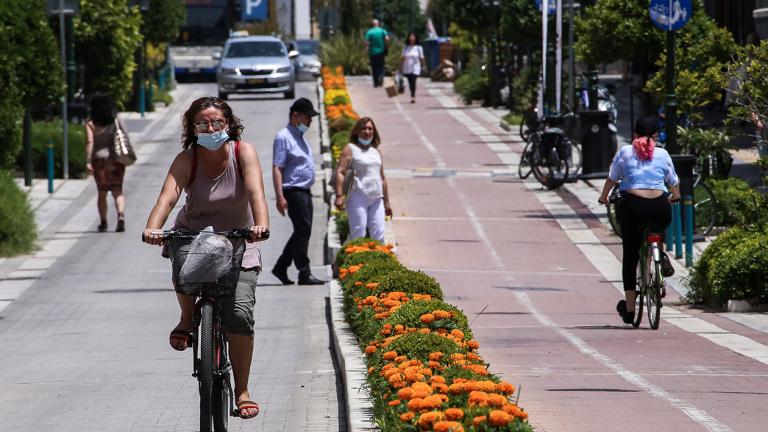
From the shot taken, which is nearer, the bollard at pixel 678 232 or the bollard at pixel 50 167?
the bollard at pixel 678 232

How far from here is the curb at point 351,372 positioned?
7.96m

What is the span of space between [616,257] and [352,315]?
7451mm

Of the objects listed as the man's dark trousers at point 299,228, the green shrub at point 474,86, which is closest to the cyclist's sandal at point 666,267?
the man's dark trousers at point 299,228

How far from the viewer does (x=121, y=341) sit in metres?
12.7

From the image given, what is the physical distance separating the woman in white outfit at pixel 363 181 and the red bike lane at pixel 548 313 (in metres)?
0.93

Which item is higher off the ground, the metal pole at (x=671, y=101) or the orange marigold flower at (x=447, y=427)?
the metal pole at (x=671, y=101)

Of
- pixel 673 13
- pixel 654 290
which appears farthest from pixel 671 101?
pixel 654 290

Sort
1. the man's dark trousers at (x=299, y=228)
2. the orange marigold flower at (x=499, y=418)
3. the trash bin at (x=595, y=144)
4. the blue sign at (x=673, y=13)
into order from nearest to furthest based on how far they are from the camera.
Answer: the orange marigold flower at (x=499, y=418)
the man's dark trousers at (x=299, y=228)
the blue sign at (x=673, y=13)
the trash bin at (x=595, y=144)

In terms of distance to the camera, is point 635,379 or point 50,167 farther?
point 50,167

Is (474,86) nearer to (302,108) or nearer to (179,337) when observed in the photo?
(302,108)

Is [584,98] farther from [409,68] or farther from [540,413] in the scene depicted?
[540,413]

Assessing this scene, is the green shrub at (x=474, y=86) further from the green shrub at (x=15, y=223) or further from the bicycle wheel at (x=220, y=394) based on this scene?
the bicycle wheel at (x=220, y=394)

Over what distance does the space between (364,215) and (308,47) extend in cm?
4202

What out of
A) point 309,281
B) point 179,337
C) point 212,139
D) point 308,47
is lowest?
point 309,281
